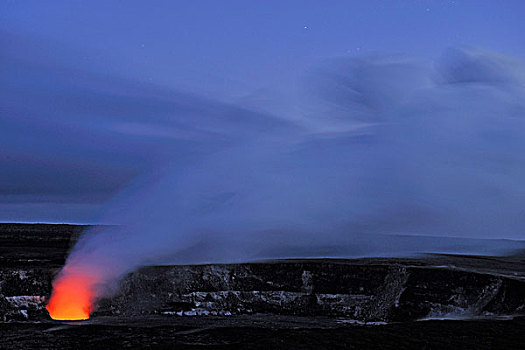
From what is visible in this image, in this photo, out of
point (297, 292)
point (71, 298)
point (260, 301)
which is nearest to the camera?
point (71, 298)

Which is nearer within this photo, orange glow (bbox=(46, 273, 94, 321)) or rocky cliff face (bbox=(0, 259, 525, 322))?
rocky cliff face (bbox=(0, 259, 525, 322))

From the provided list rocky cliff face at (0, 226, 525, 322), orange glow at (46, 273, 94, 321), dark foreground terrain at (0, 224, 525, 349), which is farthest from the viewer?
orange glow at (46, 273, 94, 321)

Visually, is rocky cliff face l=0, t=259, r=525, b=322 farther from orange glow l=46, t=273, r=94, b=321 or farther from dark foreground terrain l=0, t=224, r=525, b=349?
orange glow l=46, t=273, r=94, b=321

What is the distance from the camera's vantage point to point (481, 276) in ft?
49.6

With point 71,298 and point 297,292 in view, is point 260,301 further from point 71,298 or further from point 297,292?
point 71,298

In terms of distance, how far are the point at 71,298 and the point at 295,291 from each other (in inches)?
232

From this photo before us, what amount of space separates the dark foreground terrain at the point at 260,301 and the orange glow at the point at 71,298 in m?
0.26

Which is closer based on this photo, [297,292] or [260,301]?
[260,301]

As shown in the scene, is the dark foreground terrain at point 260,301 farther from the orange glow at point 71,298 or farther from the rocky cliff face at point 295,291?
the orange glow at point 71,298

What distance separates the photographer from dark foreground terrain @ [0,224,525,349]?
10.9m

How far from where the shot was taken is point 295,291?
52.3 ft

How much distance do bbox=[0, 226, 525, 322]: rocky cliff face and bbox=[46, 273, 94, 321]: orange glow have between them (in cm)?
27

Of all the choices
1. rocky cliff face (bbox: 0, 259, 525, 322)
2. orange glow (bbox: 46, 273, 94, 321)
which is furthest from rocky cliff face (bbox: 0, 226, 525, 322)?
orange glow (bbox: 46, 273, 94, 321)

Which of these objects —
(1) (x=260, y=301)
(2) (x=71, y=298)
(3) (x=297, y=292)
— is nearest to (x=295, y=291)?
(3) (x=297, y=292)
